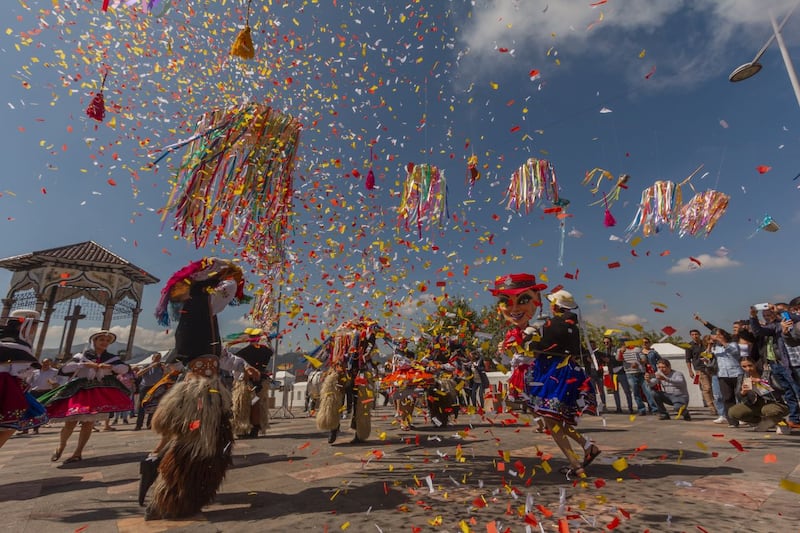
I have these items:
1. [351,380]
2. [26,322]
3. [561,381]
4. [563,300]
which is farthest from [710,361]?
[26,322]

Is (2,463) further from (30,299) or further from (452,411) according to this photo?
(30,299)

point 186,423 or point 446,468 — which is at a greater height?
point 186,423

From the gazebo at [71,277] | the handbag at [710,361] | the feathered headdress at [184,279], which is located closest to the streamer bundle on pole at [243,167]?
the feathered headdress at [184,279]

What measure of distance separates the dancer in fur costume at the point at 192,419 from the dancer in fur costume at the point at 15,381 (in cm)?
198

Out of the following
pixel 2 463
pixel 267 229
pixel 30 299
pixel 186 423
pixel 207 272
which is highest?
pixel 30 299

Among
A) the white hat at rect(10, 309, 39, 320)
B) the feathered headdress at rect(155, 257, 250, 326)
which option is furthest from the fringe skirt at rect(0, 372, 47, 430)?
the feathered headdress at rect(155, 257, 250, 326)

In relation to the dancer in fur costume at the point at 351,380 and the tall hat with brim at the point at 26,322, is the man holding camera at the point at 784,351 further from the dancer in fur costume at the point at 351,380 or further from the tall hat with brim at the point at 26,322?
the tall hat with brim at the point at 26,322

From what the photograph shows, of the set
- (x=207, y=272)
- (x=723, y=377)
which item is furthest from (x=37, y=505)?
(x=723, y=377)

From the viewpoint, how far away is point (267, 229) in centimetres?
634

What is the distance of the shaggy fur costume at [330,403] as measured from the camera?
641 cm

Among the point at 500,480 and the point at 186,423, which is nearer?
the point at 186,423

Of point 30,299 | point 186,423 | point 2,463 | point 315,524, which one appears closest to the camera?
point 315,524

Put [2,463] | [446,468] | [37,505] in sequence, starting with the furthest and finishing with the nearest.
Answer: [2,463] < [446,468] < [37,505]

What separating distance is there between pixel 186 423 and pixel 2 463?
5665mm
